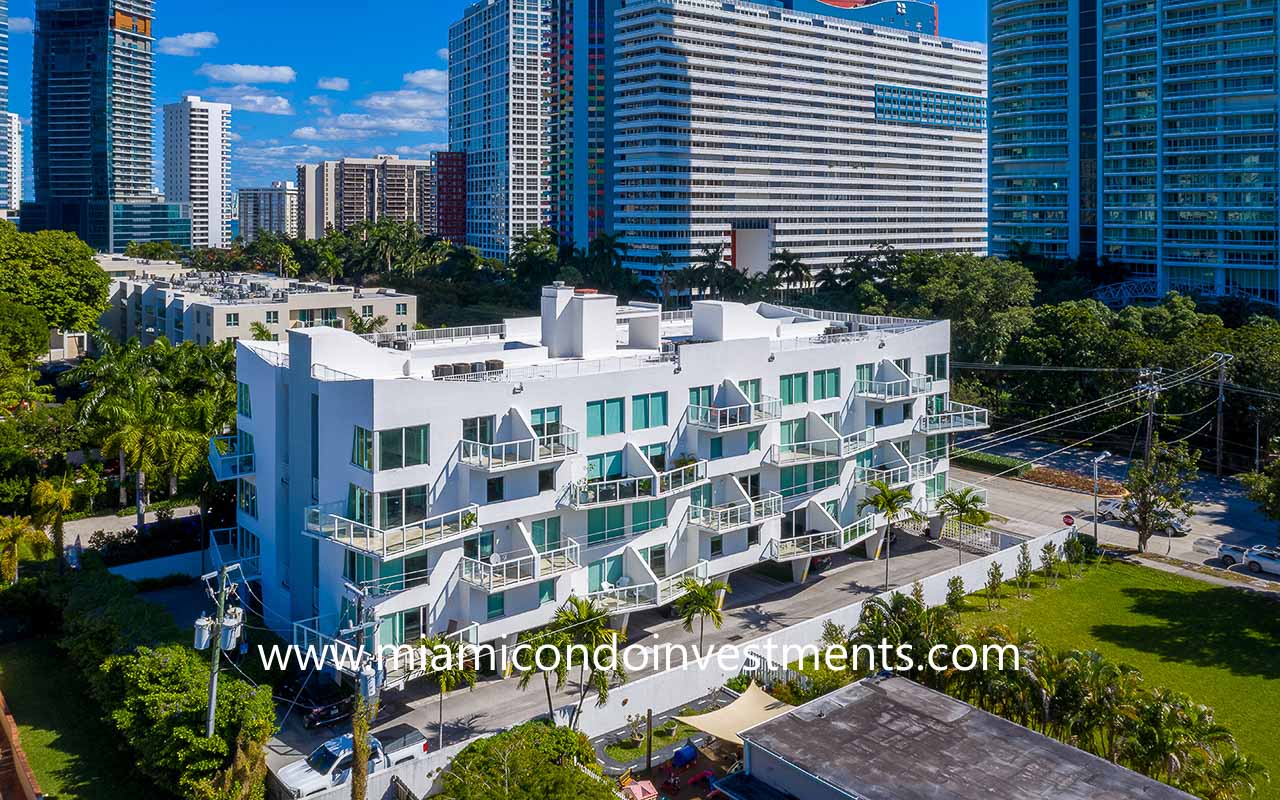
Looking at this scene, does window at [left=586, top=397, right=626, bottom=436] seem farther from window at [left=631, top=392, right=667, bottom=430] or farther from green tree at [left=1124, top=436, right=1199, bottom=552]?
green tree at [left=1124, top=436, right=1199, bottom=552]

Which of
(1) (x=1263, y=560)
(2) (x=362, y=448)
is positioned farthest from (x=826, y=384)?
(1) (x=1263, y=560)

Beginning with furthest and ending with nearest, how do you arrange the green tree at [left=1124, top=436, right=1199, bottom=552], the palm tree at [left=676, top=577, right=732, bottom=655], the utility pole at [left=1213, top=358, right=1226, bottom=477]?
the utility pole at [left=1213, top=358, right=1226, bottom=477] → the green tree at [left=1124, top=436, right=1199, bottom=552] → the palm tree at [left=676, top=577, right=732, bottom=655]

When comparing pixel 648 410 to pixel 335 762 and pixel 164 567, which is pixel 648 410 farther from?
pixel 164 567

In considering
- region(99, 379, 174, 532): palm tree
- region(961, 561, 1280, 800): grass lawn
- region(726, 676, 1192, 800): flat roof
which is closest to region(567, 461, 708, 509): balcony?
region(726, 676, 1192, 800): flat roof

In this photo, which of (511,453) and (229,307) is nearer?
(511,453)

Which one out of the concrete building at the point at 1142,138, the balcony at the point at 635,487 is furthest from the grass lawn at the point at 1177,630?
the concrete building at the point at 1142,138

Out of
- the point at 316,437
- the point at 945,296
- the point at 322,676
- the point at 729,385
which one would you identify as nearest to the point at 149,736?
the point at 322,676
